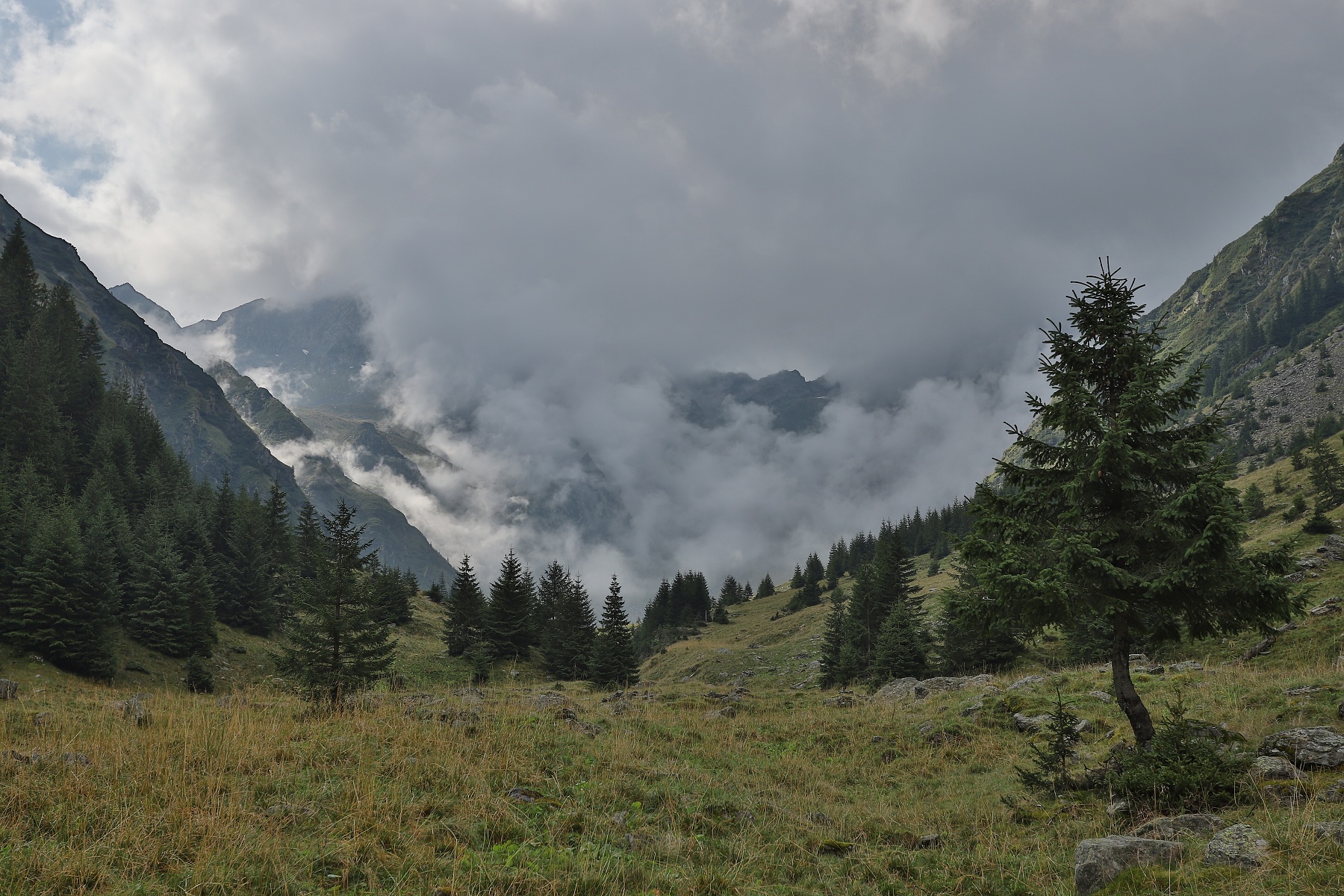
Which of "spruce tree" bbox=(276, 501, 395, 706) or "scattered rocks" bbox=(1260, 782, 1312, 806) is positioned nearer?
"scattered rocks" bbox=(1260, 782, 1312, 806)

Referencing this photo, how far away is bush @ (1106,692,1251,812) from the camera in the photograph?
8.56m

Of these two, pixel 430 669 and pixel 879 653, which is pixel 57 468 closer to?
pixel 430 669

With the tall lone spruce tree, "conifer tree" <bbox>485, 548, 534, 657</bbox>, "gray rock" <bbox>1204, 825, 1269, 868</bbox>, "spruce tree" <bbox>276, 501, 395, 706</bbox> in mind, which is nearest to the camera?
"gray rock" <bbox>1204, 825, 1269, 868</bbox>

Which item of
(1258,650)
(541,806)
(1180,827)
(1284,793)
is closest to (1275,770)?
(1284,793)

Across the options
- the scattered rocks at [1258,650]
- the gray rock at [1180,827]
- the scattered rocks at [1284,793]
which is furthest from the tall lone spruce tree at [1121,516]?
the scattered rocks at [1258,650]

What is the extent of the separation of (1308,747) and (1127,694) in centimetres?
240

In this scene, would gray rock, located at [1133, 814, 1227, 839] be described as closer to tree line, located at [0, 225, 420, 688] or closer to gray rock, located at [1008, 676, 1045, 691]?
gray rock, located at [1008, 676, 1045, 691]

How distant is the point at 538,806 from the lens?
309 inches

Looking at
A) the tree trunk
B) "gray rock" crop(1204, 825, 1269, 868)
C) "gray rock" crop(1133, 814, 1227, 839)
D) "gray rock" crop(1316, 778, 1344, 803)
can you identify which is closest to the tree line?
"gray rock" crop(1133, 814, 1227, 839)

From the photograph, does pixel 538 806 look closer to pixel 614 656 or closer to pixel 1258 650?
pixel 1258 650

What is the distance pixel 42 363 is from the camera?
242 feet

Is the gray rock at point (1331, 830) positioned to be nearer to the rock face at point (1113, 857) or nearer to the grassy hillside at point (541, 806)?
the grassy hillside at point (541, 806)

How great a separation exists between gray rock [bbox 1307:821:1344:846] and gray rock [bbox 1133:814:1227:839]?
1199 millimetres

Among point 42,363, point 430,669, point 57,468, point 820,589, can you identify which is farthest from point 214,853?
point 820,589
